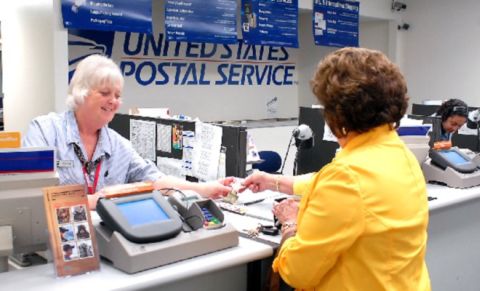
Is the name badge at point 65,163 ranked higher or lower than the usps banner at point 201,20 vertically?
lower

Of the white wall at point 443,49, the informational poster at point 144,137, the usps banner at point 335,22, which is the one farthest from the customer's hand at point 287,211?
the white wall at point 443,49

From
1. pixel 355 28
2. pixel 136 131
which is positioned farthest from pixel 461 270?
pixel 355 28

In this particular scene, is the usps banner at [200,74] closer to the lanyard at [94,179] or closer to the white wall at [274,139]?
the white wall at [274,139]

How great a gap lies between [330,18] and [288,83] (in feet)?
3.39

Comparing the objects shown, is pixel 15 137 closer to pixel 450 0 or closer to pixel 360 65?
pixel 360 65

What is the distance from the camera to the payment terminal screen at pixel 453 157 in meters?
2.96

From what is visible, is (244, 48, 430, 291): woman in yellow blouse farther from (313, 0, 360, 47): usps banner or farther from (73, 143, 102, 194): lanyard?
(313, 0, 360, 47): usps banner

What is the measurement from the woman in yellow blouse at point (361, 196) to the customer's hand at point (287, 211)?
335mm

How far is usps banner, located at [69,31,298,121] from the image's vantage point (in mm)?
5180

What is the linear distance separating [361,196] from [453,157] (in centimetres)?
196

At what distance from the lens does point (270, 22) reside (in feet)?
18.6

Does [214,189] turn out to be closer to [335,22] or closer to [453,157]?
[453,157]

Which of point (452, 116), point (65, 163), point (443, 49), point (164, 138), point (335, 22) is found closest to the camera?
point (65, 163)

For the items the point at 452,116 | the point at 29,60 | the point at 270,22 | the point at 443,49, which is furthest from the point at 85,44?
the point at 443,49
